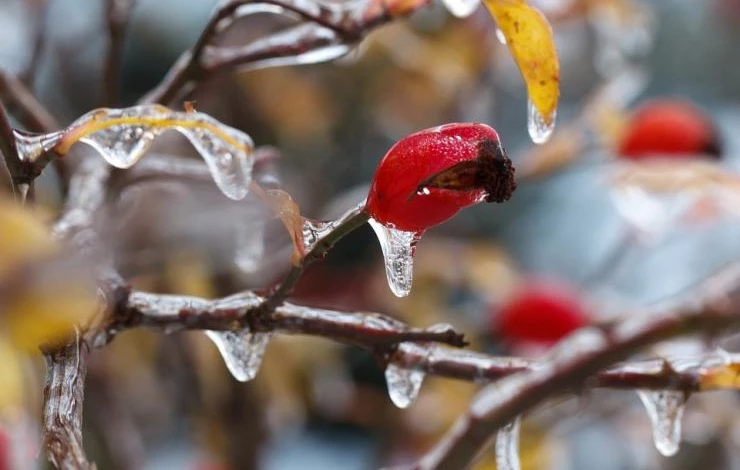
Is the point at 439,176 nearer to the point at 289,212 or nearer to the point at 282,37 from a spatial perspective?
the point at 289,212

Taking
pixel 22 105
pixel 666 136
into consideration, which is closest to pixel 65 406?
pixel 22 105

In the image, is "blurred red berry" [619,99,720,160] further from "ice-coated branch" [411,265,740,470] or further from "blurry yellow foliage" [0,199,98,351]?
"blurry yellow foliage" [0,199,98,351]

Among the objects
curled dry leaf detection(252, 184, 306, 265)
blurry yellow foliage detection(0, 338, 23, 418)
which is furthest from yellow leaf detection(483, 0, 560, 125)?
blurry yellow foliage detection(0, 338, 23, 418)

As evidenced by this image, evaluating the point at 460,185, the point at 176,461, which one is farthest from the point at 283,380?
the point at 176,461

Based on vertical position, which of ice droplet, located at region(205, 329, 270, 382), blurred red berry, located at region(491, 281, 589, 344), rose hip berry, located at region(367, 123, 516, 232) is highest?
rose hip berry, located at region(367, 123, 516, 232)

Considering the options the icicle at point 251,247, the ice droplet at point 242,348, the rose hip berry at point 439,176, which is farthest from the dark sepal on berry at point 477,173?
the icicle at point 251,247

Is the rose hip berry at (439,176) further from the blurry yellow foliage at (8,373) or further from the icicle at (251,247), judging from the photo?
the icicle at (251,247)

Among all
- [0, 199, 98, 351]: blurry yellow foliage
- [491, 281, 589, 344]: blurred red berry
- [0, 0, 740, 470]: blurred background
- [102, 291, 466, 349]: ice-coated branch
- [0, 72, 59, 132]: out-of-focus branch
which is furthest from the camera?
[491, 281, 589, 344]: blurred red berry
